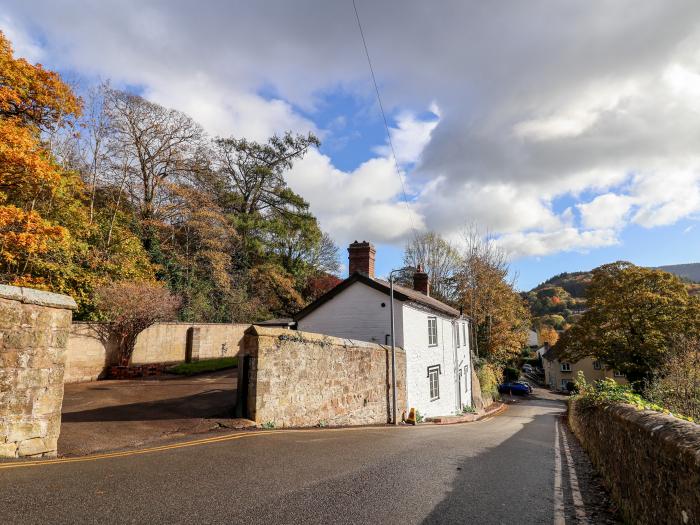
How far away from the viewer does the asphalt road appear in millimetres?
4641

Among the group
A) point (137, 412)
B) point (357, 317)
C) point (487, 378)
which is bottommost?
point (487, 378)

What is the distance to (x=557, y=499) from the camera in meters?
6.29

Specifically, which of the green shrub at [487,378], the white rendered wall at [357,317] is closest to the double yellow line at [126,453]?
the white rendered wall at [357,317]

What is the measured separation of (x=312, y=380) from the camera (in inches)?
444

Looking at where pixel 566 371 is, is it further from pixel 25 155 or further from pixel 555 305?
pixel 555 305

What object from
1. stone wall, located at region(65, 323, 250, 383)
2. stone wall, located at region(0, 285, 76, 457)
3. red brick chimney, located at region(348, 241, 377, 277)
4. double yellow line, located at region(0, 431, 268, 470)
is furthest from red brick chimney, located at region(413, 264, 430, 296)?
stone wall, located at region(0, 285, 76, 457)

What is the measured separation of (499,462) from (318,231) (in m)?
32.7

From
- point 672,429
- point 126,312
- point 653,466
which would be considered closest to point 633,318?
point 653,466

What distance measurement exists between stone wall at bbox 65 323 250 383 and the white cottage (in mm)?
7380

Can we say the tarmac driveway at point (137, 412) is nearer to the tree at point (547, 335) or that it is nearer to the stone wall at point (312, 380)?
the stone wall at point (312, 380)

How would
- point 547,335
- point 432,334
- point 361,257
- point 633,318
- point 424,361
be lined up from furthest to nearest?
point 547,335 < point 633,318 < point 432,334 < point 361,257 < point 424,361

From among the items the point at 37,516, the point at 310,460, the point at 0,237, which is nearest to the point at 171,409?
the point at 310,460

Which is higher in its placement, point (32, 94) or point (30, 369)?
point (32, 94)

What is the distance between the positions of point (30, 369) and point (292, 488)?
15.5ft
